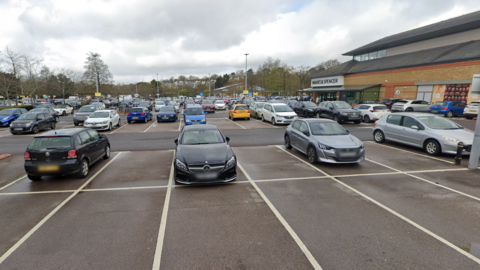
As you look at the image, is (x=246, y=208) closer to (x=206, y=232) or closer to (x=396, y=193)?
(x=206, y=232)

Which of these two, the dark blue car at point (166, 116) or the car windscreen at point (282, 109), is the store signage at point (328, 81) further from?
the dark blue car at point (166, 116)

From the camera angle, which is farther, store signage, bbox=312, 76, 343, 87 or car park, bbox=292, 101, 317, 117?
store signage, bbox=312, 76, 343, 87

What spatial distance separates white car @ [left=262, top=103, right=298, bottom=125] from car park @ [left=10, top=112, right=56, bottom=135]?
646 inches

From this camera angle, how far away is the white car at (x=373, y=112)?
20453mm

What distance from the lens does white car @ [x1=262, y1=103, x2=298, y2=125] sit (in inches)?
755

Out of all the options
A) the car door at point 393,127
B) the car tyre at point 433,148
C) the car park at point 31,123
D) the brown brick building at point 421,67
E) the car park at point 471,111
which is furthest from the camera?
the brown brick building at point 421,67

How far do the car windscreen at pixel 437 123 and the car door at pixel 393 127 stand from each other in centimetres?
97

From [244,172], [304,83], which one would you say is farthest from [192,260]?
[304,83]

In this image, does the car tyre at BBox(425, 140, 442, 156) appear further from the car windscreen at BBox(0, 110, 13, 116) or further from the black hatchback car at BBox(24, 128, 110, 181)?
Result: the car windscreen at BBox(0, 110, 13, 116)

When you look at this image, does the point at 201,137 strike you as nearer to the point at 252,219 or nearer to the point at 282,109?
the point at 252,219

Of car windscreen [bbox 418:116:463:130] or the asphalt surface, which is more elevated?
car windscreen [bbox 418:116:463:130]

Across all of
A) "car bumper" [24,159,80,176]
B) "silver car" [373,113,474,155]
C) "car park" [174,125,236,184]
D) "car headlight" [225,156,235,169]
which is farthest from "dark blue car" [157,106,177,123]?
"car headlight" [225,156,235,169]

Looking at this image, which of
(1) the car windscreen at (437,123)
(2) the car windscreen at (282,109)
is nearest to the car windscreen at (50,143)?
(1) the car windscreen at (437,123)

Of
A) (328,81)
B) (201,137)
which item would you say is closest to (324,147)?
(201,137)
